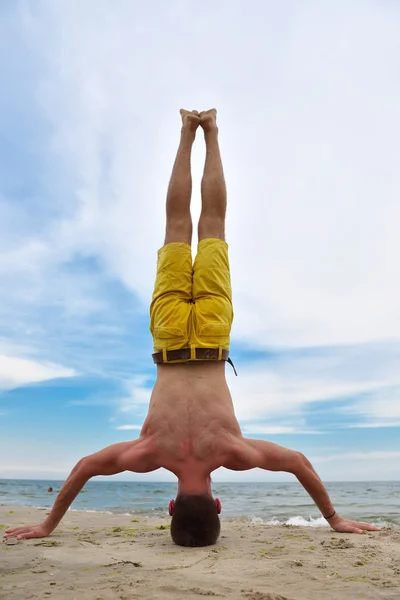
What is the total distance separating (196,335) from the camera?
17.3 ft

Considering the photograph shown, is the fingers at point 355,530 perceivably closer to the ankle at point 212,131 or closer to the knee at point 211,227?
the knee at point 211,227

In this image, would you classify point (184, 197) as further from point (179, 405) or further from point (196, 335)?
point (179, 405)

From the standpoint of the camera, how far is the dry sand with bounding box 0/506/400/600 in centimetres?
312

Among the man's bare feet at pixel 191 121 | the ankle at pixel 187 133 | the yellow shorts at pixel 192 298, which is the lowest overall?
the yellow shorts at pixel 192 298

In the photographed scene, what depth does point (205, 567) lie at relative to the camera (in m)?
3.77

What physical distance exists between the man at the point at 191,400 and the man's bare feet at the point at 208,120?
0.42 meters

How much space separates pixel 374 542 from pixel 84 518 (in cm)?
429

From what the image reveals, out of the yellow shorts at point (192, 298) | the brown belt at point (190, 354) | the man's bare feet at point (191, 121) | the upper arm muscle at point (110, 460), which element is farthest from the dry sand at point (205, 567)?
the man's bare feet at point (191, 121)

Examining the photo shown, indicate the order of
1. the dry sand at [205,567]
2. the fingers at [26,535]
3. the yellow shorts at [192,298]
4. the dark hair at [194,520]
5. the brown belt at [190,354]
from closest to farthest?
the dry sand at [205,567] < the dark hair at [194,520] < the fingers at [26,535] < the brown belt at [190,354] < the yellow shorts at [192,298]

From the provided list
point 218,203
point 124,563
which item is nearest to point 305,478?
point 124,563

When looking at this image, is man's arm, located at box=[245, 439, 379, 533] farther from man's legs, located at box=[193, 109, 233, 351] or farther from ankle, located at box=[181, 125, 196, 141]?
ankle, located at box=[181, 125, 196, 141]

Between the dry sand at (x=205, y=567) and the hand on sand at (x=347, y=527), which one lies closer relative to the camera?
the dry sand at (x=205, y=567)

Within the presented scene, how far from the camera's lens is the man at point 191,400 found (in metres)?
4.73

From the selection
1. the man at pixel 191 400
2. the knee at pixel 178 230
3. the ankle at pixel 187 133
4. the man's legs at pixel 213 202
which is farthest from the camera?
the ankle at pixel 187 133
